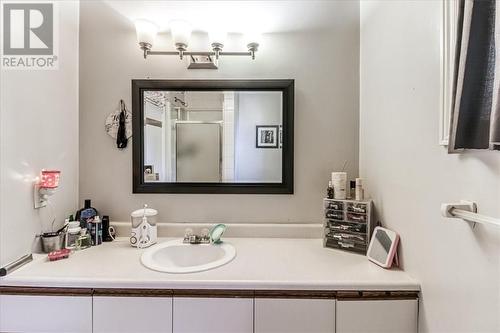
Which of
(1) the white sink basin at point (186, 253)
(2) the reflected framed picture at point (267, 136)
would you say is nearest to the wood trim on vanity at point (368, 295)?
(1) the white sink basin at point (186, 253)

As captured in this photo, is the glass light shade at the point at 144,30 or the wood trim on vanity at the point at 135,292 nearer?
the wood trim on vanity at the point at 135,292

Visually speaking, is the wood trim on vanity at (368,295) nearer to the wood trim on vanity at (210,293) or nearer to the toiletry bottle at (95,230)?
the wood trim on vanity at (210,293)

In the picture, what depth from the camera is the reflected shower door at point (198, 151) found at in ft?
4.78

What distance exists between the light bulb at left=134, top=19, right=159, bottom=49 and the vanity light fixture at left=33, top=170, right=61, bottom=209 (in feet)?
2.71

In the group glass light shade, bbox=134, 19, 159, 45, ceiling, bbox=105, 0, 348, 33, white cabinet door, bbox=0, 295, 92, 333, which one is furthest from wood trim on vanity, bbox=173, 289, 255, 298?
ceiling, bbox=105, 0, 348, 33

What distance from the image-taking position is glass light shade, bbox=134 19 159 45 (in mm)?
1373

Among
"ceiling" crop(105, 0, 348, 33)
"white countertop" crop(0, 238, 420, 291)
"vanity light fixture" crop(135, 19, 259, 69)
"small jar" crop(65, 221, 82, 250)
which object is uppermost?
"ceiling" crop(105, 0, 348, 33)

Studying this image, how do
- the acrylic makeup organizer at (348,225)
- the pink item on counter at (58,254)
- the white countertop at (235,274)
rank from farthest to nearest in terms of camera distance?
the acrylic makeup organizer at (348,225) < the pink item on counter at (58,254) < the white countertop at (235,274)

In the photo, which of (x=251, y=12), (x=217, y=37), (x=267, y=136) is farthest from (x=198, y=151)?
(x=251, y=12)

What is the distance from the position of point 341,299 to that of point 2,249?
1.39 m

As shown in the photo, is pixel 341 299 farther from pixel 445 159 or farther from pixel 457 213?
pixel 445 159

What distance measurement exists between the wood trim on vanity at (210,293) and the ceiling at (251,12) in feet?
4.58

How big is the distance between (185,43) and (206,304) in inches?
51.7

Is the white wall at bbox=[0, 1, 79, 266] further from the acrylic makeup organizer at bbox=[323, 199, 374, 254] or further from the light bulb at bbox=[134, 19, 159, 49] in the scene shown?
the acrylic makeup organizer at bbox=[323, 199, 374, 254]
